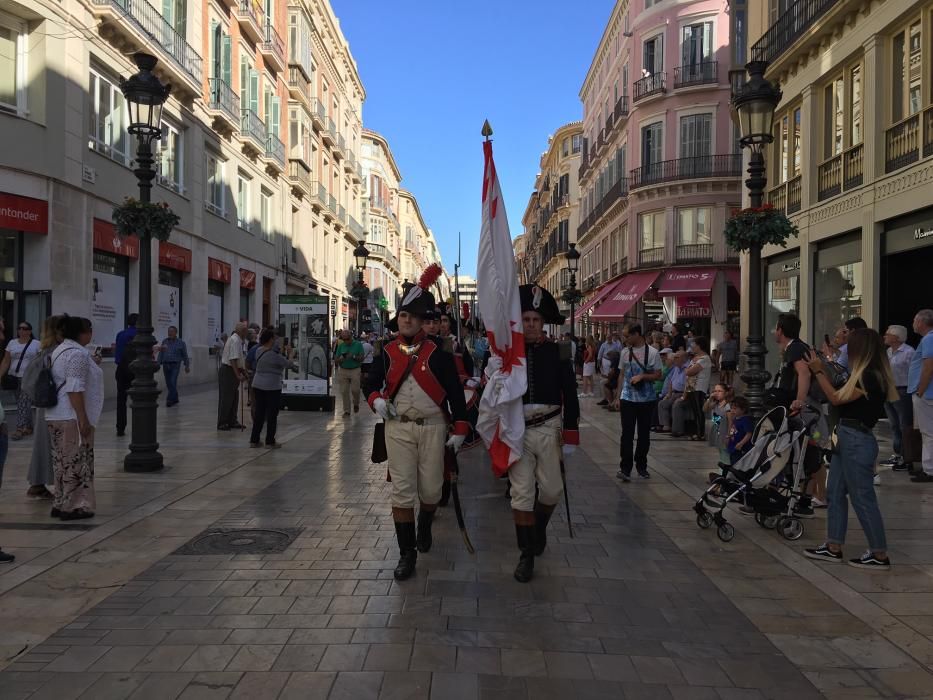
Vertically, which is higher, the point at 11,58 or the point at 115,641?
the point at 11,58

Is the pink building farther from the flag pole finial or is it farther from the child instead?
the flag pole finial

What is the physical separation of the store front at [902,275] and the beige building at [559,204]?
37049 millimetres

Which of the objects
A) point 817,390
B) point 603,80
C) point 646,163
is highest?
point 603,80

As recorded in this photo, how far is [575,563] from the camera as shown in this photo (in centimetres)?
554

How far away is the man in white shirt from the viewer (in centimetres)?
1300

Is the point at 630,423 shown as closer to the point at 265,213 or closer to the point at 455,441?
the point at 455,441

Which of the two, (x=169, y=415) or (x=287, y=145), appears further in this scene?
(x=287, y=145)

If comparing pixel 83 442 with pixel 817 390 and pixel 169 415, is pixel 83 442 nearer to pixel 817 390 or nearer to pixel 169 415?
pixel 817 390

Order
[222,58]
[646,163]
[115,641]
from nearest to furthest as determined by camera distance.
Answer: [115,641] → [222,58] → [646,163]

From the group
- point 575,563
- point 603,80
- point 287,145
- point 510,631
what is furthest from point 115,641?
point 603,80

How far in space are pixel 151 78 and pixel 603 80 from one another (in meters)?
37.1

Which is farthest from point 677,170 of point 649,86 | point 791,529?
point 791,529

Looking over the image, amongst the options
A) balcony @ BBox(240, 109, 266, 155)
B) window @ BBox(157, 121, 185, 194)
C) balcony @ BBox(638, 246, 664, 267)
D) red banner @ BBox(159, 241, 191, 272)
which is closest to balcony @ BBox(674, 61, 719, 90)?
balcony @ BBox(638, 246, 664, 267)

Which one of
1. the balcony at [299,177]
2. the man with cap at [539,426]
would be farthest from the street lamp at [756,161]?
the balcony at [299,177]
